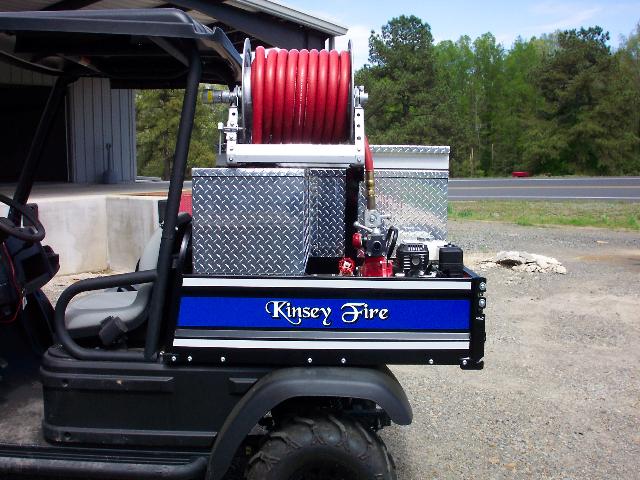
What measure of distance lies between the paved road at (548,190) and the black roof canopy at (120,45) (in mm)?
22689

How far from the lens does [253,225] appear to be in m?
2.67

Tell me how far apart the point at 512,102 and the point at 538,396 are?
190 ft

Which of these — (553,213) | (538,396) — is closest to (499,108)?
(553,213)

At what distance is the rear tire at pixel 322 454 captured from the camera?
2.60 m

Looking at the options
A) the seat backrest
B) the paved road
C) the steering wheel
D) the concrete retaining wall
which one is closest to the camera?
the steering wheel

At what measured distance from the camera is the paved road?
26.2 metres

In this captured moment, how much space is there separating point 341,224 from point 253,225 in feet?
2.73

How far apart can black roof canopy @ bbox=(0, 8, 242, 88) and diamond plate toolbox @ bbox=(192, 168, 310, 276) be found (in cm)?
52

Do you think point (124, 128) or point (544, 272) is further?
point (124, 128)

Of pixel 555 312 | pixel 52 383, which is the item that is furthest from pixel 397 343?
pixel 555 312

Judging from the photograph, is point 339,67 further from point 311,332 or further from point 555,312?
point 555,312

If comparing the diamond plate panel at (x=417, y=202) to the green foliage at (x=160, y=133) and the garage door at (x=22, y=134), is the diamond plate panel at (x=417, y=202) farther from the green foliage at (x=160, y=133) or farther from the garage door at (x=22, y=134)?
the green foliage at (x=160, y=133)

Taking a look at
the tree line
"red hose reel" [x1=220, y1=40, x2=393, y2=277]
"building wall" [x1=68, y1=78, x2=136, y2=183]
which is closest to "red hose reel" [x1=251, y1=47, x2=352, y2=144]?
"red hose reel" [x1=220, y1=40, x2=393, y2=277]

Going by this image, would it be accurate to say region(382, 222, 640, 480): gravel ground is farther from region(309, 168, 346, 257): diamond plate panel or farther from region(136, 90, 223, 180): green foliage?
region(136, 90, 223, 180): green foliage
